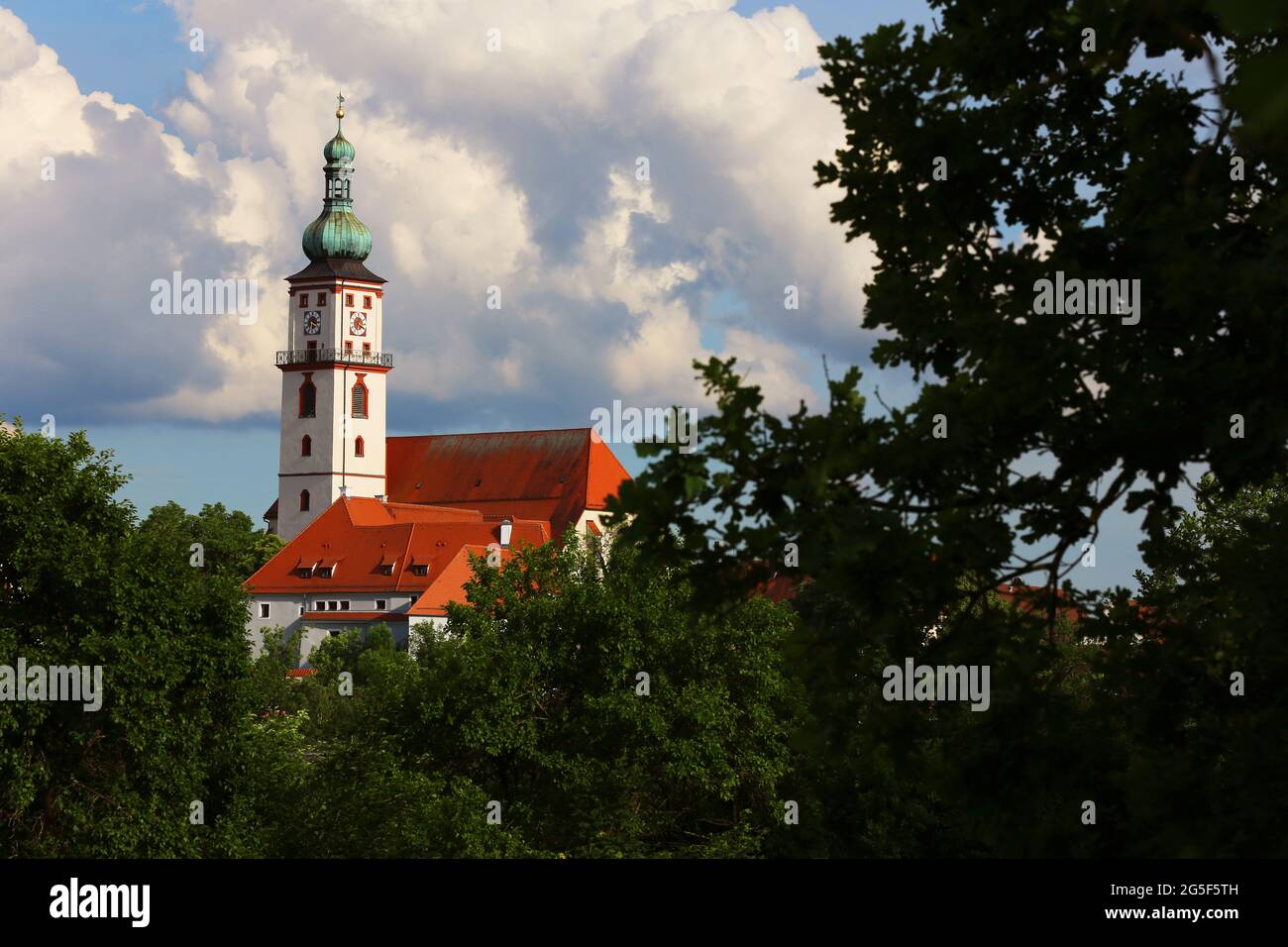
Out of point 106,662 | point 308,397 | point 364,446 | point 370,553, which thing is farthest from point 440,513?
point 106,662

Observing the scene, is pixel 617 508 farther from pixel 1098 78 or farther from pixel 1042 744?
pixel 1098 78

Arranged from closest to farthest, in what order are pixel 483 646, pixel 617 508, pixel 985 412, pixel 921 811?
pixel 617 508
pixel 985 412
pixel 921 811
pixel 483 646

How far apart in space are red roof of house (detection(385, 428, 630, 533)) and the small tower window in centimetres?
721

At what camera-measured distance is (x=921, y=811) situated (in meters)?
36.2

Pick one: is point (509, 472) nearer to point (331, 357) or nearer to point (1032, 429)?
point (331, 357)

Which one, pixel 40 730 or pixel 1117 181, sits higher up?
pixel 1117 181

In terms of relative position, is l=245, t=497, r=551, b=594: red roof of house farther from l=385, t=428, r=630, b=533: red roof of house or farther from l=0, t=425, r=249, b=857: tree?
l=0, t=425, r=249, b=857: tree

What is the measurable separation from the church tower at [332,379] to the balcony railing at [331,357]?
0.25 feet

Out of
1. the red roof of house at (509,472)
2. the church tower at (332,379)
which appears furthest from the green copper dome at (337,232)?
the red roof of house at (509,472)

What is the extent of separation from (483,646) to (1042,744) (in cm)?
3170

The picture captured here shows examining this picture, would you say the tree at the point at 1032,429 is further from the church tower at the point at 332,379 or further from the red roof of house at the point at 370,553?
the church tower at the point at 332,379

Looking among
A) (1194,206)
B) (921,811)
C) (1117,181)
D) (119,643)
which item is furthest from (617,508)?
(921,811)

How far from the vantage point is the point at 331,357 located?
124 meters

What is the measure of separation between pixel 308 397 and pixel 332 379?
9.05 feet
